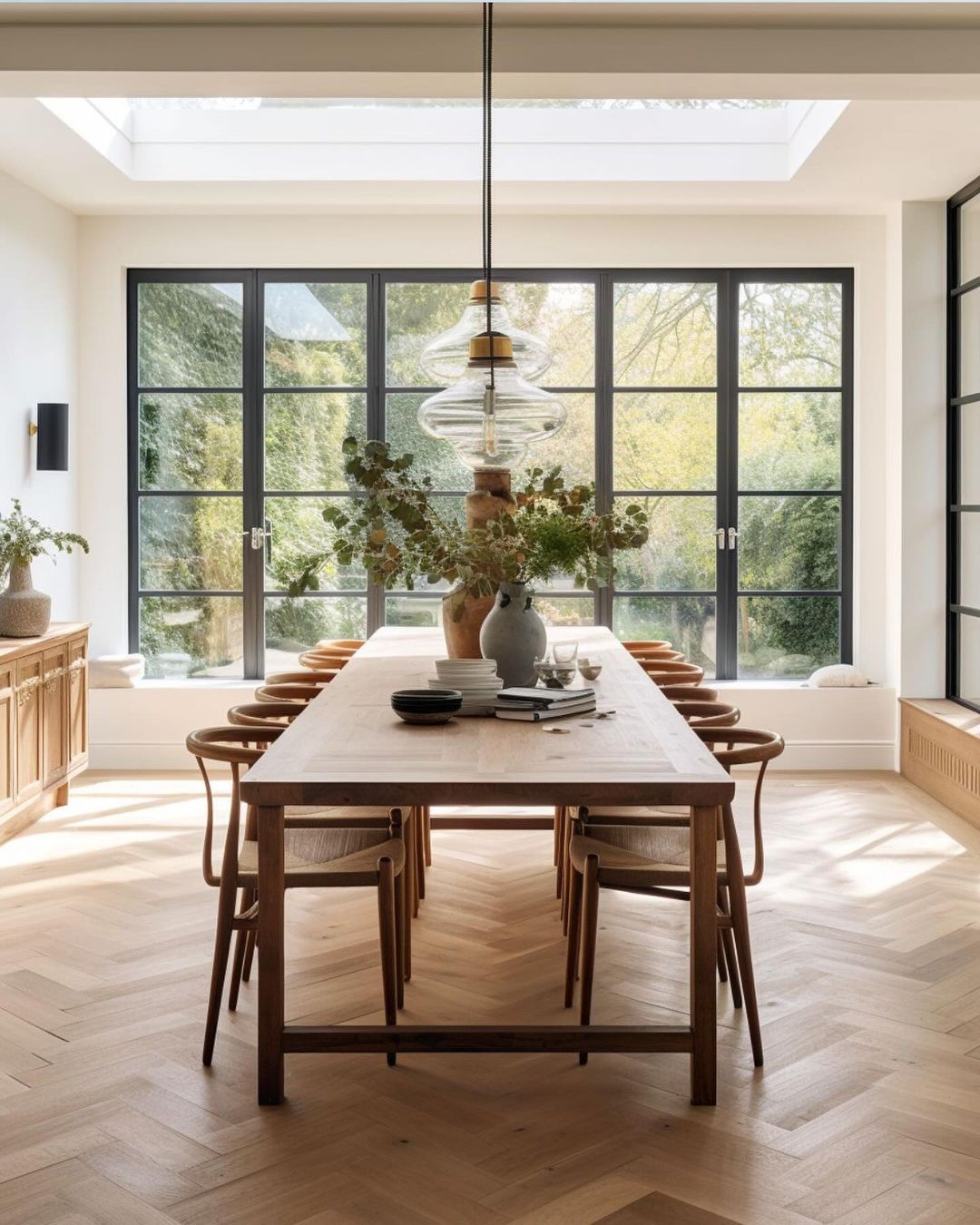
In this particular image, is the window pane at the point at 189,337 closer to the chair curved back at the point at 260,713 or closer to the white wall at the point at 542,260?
the white wall at the point at 542,260

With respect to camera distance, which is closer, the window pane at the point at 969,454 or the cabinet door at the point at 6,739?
the cabinet door at the point at 6,739

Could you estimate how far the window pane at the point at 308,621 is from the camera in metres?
8.08

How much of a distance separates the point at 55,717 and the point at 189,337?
9.11ft

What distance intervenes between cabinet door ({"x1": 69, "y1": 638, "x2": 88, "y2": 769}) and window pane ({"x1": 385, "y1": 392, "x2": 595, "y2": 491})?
2378 millimetres

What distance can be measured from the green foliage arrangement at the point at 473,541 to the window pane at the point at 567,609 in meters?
3.71

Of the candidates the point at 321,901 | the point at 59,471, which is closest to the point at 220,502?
the point at 59,471

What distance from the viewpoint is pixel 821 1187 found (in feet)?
9.13

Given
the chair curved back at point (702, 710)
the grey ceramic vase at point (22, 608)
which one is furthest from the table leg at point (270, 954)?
the grey ceramic vase at point (22, 608)

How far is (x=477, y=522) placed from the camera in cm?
477

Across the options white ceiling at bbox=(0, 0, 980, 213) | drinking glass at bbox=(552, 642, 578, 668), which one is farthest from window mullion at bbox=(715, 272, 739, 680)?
drinking glass at bbox=(552, 642, 578, 668)

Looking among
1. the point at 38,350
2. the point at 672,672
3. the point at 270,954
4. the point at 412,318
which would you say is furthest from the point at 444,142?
the point at 270,954

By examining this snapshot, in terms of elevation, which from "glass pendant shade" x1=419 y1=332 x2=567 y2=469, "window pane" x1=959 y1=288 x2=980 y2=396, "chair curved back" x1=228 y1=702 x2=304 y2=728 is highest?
"window pane" x1=959 y1=288 x2=980 y2=396

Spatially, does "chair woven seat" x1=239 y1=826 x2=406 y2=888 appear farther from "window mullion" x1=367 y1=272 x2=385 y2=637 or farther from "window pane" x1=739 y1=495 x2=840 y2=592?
"window pane" x1=739 y1=495 x2=840 y2=592

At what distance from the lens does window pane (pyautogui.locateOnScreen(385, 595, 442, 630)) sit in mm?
8102
